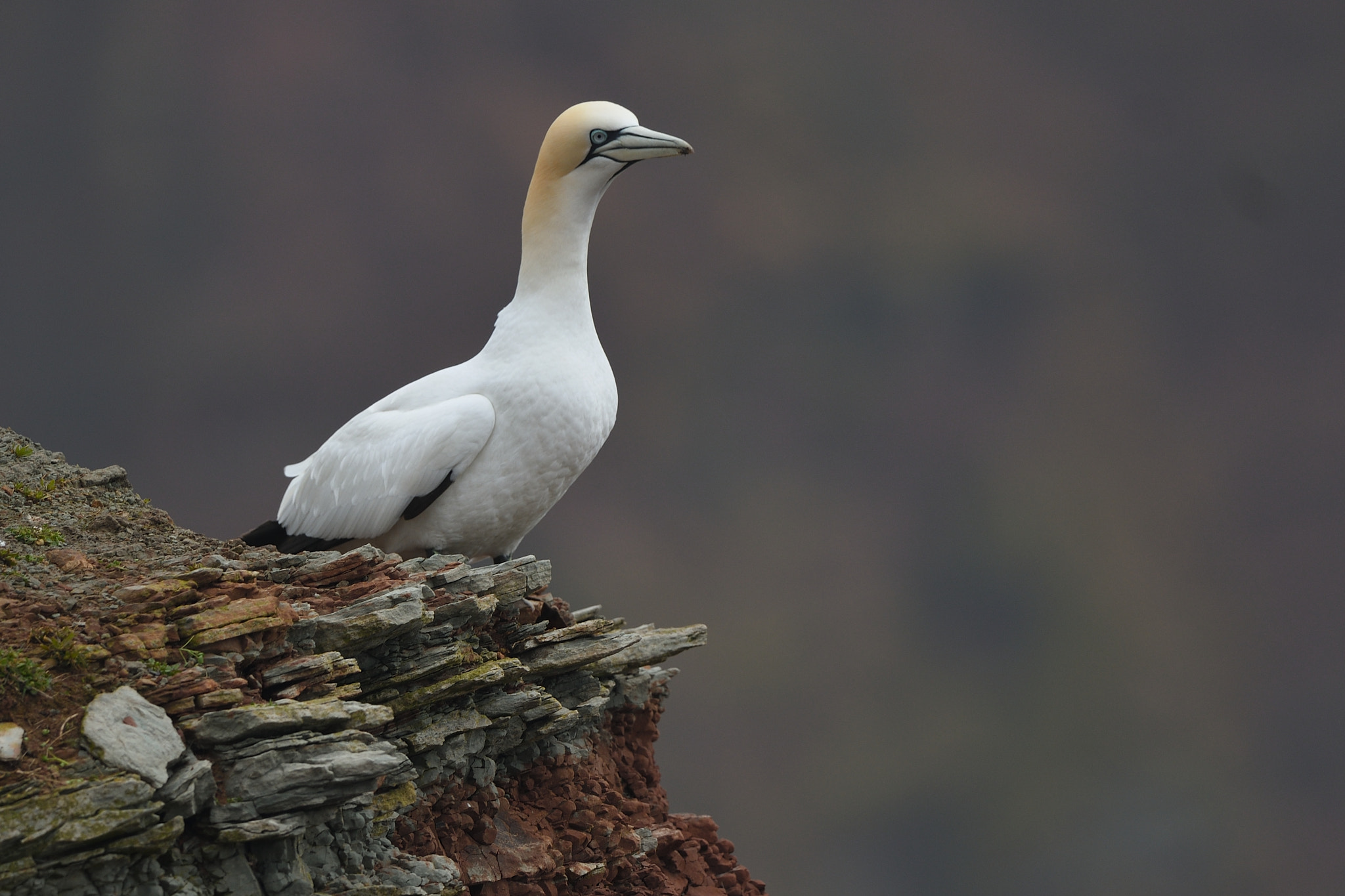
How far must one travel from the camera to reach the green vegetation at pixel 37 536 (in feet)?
26.2

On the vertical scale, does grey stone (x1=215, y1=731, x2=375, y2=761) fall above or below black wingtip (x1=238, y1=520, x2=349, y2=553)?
below

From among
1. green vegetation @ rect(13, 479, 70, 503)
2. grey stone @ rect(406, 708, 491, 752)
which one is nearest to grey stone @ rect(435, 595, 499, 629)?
grey stone @ rect(406, 708, 491, 752)

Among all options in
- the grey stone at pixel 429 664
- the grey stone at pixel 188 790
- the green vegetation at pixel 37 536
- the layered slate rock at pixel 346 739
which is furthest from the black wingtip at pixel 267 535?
the grey stone at pixel 188 790

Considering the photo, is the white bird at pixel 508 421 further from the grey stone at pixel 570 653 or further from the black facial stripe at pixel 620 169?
the grey stone at pixel 570 653

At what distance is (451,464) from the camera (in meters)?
9.11

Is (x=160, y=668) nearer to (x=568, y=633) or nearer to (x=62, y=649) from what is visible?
(x=62, y=649)

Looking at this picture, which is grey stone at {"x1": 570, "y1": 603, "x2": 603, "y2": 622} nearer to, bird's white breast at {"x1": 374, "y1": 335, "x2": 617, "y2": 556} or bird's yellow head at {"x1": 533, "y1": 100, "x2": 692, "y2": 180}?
bird's white breast at {"x1": 374, "y1": 335, "x2": 617, "y2": 556}

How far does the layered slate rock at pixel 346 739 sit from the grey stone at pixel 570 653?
0.02 meters

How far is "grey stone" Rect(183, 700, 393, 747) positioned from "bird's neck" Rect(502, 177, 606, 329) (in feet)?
13.4

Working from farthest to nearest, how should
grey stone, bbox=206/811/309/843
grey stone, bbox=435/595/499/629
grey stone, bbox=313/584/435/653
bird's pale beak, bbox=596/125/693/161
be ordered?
bird's pale beak, bbox=596/125/693/161, grey stone, bbox=435/595/499/629, grey stone, bbox=313/584/435/653, grey stone, bbox=206/811/309/843

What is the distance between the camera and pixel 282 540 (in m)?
9.88

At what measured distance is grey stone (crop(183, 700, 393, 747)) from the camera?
6.18 meters

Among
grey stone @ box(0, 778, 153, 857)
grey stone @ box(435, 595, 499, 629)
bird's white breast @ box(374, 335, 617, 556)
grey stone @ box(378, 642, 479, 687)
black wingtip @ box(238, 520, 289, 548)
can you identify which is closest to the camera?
grey stone @ box(0, 778, 153, 857)

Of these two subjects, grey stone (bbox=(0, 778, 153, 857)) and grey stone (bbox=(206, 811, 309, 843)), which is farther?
grey stone (bbox=(206, 811, 309, 843))
